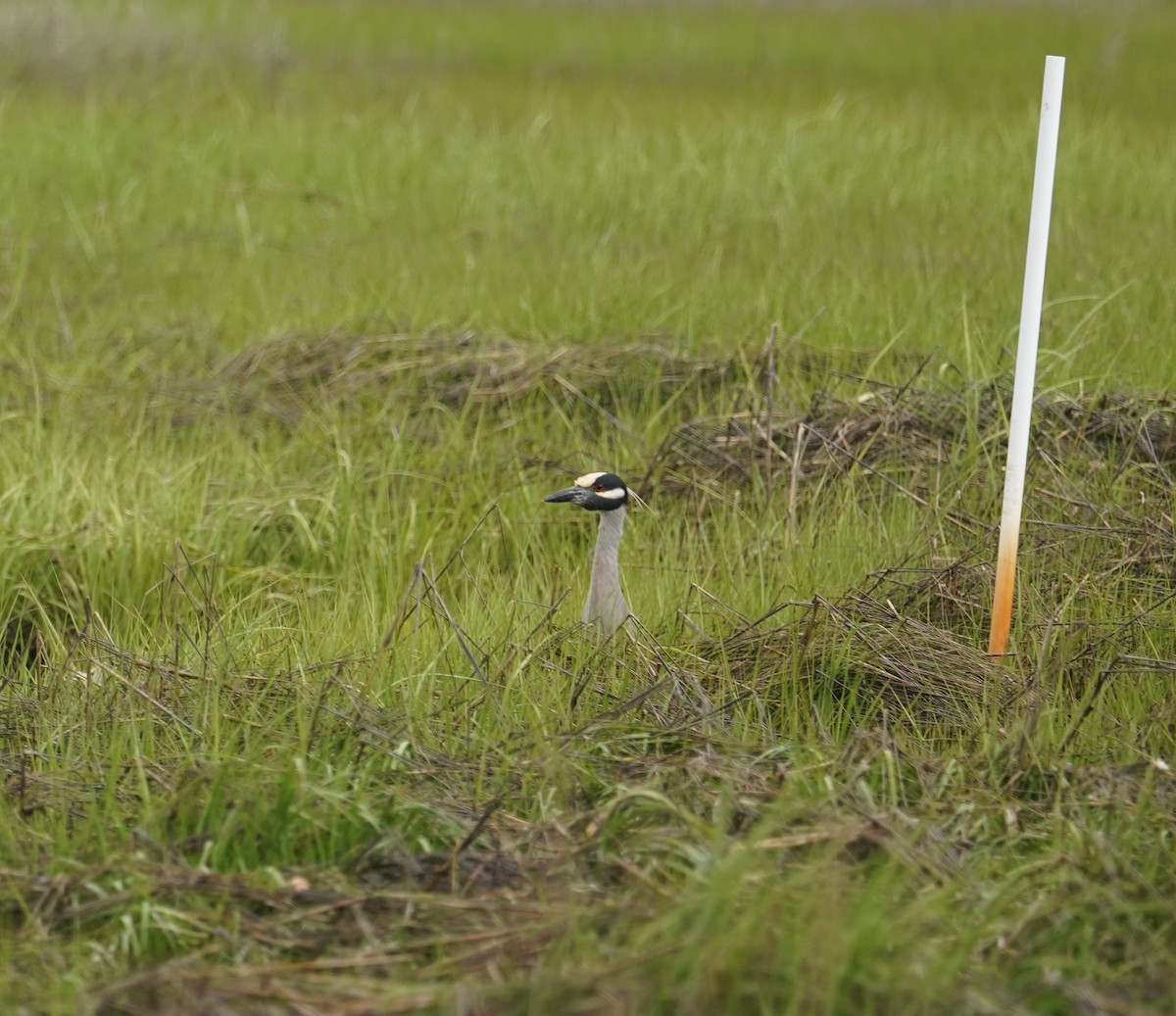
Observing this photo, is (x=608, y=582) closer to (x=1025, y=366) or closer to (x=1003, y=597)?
(x=1003, y=597)

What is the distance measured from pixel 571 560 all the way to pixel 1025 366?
1.79 meters

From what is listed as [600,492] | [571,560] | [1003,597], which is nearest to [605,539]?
[600,492]

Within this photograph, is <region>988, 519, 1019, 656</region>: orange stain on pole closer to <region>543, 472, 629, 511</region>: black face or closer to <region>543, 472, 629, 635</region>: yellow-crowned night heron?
<region>543, 472, 629, 635</region>: yellow-crowned night heron

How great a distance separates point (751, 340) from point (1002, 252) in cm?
187

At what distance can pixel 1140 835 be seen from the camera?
9.91 feet

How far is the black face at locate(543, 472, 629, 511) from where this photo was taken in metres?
4.36

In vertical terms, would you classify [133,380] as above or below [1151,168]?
below

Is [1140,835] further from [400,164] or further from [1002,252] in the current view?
[400,164]

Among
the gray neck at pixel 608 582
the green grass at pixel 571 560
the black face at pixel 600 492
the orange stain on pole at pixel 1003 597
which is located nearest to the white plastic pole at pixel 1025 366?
the orange stain on pole at pixel 1003 597

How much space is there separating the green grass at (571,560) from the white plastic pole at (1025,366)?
6.1 inches

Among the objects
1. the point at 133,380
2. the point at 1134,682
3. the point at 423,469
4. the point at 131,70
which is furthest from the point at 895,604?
the point at 131,70

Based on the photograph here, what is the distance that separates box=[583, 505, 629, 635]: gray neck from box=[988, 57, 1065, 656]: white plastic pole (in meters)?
0.96

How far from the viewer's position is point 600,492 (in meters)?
4.40

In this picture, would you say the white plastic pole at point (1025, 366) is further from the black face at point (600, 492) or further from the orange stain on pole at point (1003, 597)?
the black face at point (600, 492)
